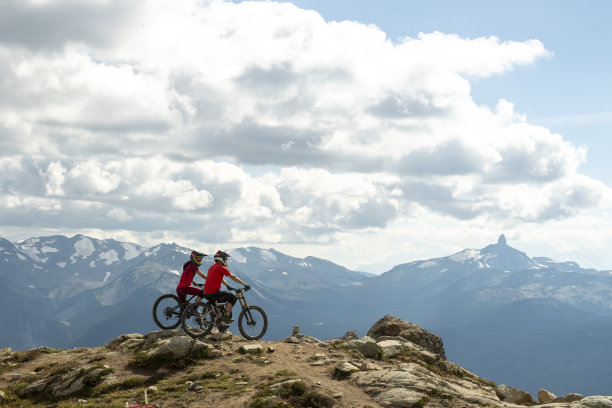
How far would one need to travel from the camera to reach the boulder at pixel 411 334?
32281 mm

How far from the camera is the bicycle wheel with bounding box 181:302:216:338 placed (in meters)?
22.5

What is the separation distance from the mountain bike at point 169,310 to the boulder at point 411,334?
558 inches

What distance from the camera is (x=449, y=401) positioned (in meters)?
16.9

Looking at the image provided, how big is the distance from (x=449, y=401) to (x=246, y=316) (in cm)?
1091

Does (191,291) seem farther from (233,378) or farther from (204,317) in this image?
(233,378)

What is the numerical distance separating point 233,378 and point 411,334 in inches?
669

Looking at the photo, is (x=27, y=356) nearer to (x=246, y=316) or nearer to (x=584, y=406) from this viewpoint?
(x=246, y=316)

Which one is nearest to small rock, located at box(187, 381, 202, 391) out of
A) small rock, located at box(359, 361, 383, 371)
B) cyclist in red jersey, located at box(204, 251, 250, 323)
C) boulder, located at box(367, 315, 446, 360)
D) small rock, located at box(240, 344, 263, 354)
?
small rock, located at box(240, 344, 263, 354)

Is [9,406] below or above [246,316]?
below

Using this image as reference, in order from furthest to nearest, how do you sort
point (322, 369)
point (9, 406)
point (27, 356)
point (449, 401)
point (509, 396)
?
1. point (27, 356)
2. point (509, 396)
3. point (322, 369)
4. point (9, 406)
5. point (449, 401)

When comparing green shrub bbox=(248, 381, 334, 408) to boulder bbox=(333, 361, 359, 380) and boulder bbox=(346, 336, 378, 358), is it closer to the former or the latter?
boulder bbox=(333, 361, 359, 380)

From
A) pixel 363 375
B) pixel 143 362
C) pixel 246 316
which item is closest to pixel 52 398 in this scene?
pixel 143 362

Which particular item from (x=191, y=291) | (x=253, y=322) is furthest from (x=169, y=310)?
(x=253, y=322)

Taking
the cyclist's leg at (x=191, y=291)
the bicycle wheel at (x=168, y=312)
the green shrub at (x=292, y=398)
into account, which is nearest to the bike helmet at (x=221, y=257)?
the cyclist's leg at (x=191, y=291)
